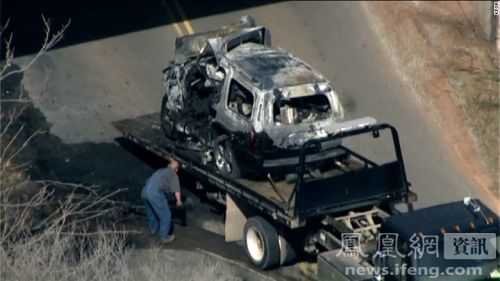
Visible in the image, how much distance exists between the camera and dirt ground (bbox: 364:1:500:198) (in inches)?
845

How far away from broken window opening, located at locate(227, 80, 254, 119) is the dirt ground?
5.71 meters

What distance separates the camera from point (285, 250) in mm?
16766

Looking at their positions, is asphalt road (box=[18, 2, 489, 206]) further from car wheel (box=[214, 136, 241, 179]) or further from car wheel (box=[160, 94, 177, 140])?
car wheel (box=[214, 136, 241, 179])

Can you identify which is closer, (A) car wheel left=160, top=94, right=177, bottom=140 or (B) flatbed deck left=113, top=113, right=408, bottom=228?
(B) flatbed deck left=113, top=113, right=408, bottom=228

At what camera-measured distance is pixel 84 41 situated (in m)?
24.0

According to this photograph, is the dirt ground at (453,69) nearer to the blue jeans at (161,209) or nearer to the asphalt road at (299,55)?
the asphalt road at (299,55)

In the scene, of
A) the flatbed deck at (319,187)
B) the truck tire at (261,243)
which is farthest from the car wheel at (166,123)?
the truck tire at (261,243)

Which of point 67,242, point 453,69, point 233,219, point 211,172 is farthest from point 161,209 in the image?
point 453,69

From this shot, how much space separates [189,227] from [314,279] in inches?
111

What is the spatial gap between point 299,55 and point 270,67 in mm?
6354

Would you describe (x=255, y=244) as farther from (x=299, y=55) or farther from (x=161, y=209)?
(x=299, y=55)

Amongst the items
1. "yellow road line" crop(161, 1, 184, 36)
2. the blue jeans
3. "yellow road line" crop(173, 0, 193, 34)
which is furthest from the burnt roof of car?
"yellow road line" crop(173, 0, 193, 34)

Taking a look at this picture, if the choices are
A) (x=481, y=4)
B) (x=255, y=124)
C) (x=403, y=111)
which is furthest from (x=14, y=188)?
(x=481, y=4)

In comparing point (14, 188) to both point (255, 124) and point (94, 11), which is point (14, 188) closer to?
point (255, 124)
